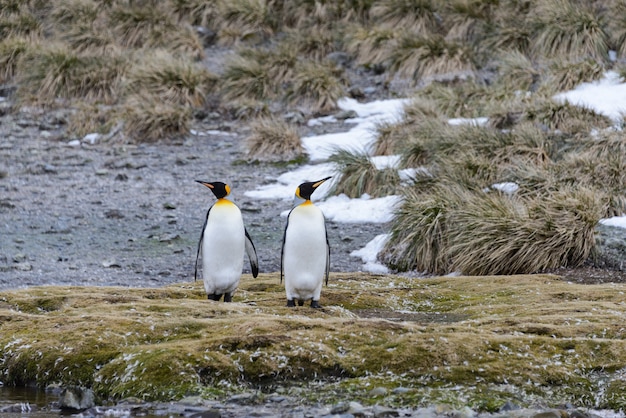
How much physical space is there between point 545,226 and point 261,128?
6.66m

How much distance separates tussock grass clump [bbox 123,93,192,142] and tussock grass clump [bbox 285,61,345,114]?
84.9 inches

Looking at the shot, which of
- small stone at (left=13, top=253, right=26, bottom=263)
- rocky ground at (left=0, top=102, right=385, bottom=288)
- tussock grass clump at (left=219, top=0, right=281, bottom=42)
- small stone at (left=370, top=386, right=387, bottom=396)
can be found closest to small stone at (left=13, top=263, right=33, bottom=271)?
rocky ground at (left=0, top=102, right=385, bottom=288)

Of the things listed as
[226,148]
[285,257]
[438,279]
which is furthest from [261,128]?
[285,257]

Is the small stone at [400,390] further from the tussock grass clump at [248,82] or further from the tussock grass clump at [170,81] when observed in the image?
the tussock grass clump at [248,82]

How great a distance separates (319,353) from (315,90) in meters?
12.3

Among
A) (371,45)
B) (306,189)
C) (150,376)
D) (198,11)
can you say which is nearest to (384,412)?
(150,376)

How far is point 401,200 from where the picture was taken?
36.8ft

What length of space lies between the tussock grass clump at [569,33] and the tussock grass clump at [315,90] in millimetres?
3748

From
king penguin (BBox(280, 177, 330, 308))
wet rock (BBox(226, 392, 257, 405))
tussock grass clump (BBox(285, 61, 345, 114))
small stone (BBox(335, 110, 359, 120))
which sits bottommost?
wet rock (BBox(226, 392, 257, 405))

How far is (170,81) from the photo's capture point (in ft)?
56.4

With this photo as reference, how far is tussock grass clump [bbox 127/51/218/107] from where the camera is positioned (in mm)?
17094

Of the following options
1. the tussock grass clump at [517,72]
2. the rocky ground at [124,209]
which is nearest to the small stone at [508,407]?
the rocky ground at [124,209]

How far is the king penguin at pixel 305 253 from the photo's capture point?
649cm

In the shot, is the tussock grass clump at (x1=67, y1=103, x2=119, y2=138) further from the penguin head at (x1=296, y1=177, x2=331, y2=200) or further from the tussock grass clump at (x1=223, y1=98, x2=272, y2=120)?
the penguin head at (x1=296, y1=177, x2=331, y2=200)
